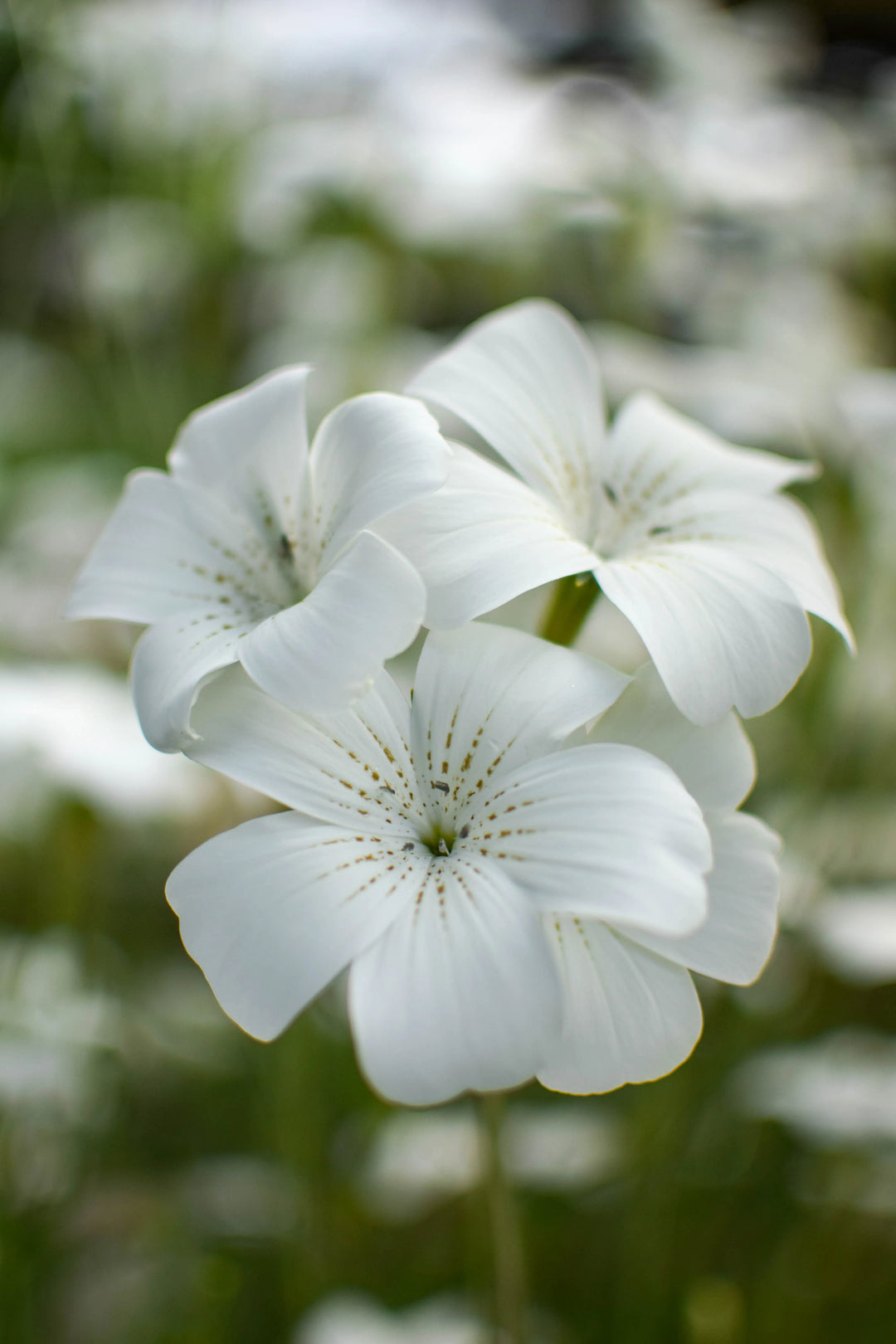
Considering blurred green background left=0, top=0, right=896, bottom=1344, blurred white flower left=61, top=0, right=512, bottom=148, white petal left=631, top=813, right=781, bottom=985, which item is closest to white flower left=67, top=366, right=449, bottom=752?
white petal left=631, top=813, right=781, bottom=985

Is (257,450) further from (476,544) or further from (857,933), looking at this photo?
(857,933)

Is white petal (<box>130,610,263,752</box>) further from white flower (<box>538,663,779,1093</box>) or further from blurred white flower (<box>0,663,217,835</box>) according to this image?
blurred white flower (<box>0,663,217,835</box>)

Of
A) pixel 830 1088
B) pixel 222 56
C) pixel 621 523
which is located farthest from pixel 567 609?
pixel 222 56

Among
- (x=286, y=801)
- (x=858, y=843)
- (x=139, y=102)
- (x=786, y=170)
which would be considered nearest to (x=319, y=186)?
(x=139, y=102)

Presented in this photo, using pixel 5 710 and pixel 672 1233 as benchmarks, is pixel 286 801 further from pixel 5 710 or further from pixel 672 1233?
pixel 672 1233

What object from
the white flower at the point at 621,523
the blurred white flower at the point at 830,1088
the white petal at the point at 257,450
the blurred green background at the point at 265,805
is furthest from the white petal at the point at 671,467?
the blurred white flower at the point at 830,1088

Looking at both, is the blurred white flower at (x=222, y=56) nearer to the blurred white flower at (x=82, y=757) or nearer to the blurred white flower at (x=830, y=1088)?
the blurred white flower at (x=82, y=757)
